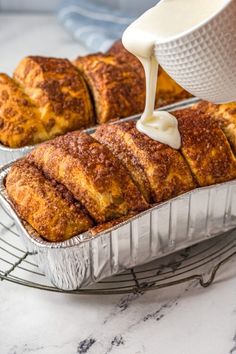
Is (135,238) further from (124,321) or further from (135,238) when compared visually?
(124,321)

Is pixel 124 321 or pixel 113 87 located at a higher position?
pixel 113 87

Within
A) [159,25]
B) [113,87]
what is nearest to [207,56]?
[159,25]

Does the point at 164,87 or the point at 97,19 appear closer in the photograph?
the point at 164,87

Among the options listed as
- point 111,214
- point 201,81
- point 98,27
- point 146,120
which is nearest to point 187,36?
point 201,81

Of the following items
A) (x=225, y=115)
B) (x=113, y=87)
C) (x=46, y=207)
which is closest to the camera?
(x=46, y=207)

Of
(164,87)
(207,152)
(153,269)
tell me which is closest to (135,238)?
(153,269)

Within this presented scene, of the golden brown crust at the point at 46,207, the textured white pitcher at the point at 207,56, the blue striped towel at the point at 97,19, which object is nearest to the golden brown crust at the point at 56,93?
the golden brown crust at the point at 46,207

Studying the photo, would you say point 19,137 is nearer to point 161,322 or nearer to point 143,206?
point 143,206

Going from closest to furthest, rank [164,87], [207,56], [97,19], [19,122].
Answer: [207,56] → [19,122] → [164,87] → [97,19]

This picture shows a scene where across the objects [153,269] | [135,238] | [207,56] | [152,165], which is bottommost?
[153,269]
